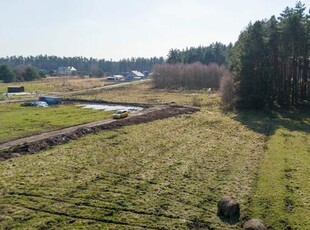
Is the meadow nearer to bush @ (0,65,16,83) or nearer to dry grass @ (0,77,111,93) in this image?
dry grass @ (0,77,111,93)

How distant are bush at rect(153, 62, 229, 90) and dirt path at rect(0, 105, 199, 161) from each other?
46.5 m

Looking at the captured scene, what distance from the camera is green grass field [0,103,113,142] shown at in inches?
1596

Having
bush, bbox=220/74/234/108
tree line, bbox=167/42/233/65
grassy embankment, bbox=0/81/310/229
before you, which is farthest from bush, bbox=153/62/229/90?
grassy embankment, bbox=0/81/310/229

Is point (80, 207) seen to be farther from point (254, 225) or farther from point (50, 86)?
point (50, 86)

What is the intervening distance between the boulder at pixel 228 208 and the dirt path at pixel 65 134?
61.2 feet

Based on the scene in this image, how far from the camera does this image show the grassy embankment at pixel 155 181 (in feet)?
65.6

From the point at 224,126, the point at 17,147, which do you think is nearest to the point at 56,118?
the point at 17,147

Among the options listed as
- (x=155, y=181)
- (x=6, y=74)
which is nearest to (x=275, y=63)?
(x=155, y=181)

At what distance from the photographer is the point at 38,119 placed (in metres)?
49.2

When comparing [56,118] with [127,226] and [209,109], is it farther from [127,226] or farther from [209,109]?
[127,226]

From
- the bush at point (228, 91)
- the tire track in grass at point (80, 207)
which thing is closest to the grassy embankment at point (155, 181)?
the tire track in grass at point (80, 207)

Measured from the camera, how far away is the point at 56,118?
50.1m

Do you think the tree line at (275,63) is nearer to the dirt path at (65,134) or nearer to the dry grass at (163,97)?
the dry grass at (163,97)

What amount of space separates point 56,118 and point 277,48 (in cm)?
3727
